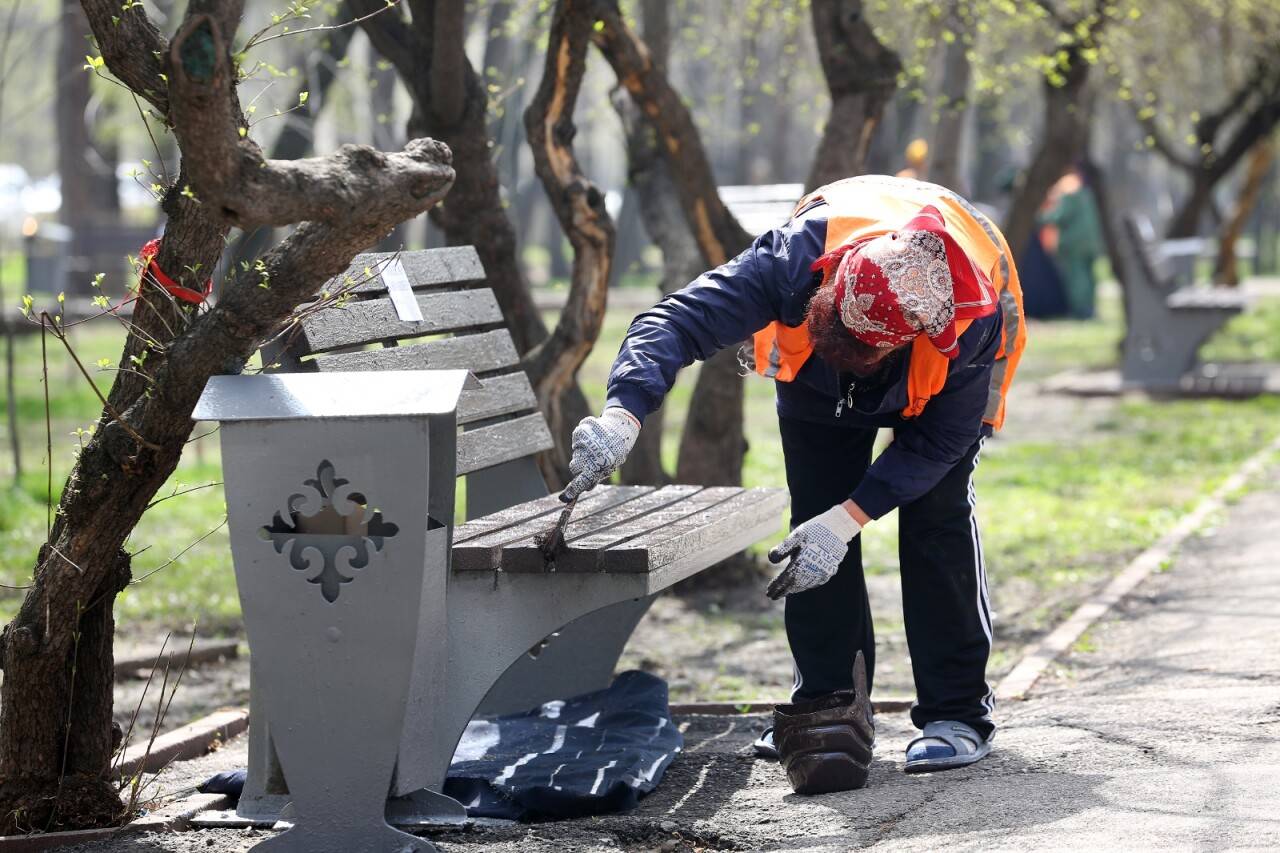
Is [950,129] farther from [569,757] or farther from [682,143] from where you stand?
[569,757]

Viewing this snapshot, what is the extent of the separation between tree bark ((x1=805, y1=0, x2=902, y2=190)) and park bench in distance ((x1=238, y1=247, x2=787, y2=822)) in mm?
1902

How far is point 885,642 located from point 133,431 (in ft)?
10.8

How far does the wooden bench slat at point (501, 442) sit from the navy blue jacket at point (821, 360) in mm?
692

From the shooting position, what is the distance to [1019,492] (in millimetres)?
8641

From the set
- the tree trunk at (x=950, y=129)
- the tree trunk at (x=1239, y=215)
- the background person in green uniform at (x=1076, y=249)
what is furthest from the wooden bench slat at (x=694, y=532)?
the background person in green uniform at (x=1076, y=249)

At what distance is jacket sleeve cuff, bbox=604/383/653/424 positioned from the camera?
3.33 metres

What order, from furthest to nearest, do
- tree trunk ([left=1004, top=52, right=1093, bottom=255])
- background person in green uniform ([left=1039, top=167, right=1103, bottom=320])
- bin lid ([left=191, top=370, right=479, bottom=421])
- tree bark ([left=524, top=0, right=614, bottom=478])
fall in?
1. background person in green uniform ([left=1039, top=167, right=1103, bottom=320])
2. tree trunk ([left=1004, top=52, right=1093, bottom=255])
3. tree bark ([left=524, top=0, right=614, bottom=478])
4. bin lid ([left=191, top=370, right=479, bottom=421])

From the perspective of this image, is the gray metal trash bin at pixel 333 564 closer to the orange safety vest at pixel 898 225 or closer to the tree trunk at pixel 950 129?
the orange safety vest at pixel 898 225

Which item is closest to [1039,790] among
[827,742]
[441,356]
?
[827,742]

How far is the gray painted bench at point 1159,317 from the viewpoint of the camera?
12.0 metres

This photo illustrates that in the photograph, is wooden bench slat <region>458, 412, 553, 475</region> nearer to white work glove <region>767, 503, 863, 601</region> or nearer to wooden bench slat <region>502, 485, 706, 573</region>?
wooden bench slat <region>502, 485, 706, 573</region>

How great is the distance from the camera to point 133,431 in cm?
316

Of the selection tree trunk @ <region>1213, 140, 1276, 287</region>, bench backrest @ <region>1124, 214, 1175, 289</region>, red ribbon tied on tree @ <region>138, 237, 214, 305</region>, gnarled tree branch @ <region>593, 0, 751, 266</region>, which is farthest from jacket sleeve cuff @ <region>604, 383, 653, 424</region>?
tree trunk @ <region>1213, 140, 1276, 287</region>

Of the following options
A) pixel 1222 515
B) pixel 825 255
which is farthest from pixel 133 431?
pixel 1222 515
